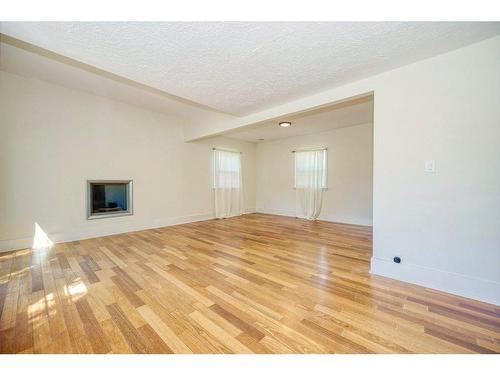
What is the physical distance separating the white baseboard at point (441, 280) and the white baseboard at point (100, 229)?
4.19 metres

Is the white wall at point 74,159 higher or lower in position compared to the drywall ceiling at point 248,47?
lower

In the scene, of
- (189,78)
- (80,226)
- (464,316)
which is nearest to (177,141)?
(80,226)

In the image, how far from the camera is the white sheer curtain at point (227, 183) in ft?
19.6

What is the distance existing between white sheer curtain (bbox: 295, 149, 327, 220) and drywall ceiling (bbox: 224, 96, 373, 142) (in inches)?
26.7

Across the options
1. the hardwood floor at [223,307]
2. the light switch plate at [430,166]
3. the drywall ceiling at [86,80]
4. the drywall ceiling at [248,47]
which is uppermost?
the drywall ceiling at [86,80]

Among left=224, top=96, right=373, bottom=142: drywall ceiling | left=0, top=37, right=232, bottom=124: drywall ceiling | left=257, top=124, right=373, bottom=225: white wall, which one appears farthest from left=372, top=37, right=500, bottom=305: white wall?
left=257, top=124, right=373, bottom=225: white wall

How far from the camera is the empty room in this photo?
1492mm

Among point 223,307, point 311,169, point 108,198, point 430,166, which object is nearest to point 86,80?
point 108,198

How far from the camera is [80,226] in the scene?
149 inches

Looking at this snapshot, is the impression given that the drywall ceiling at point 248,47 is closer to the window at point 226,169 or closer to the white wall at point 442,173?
the white wall at point 442,173

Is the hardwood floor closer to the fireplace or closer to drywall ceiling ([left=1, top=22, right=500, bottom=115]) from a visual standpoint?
the fireplace

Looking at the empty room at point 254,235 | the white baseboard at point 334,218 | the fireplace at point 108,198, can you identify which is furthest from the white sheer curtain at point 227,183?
the fireplace at point 108,198

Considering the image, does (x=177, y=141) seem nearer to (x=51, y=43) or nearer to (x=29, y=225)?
(x=29, y=225)
